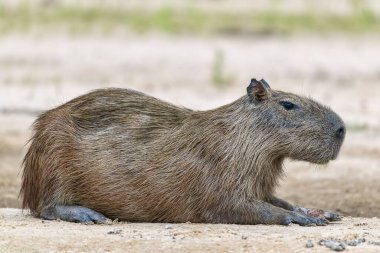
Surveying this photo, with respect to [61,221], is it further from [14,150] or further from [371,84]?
[371,84]

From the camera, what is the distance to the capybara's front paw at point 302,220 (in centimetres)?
732

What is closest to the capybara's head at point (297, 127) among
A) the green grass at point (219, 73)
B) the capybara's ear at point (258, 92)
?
the capybara's ear at point (258, 92)

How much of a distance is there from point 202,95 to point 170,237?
759 cm

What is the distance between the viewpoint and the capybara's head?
7.46 m

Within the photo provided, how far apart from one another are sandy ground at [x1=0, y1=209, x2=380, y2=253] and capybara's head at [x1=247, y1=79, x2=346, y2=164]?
1.55ft

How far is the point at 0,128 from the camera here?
12156 millimetres

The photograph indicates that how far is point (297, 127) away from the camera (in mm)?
7508

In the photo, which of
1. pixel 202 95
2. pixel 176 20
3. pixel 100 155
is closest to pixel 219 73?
pixel 202 95

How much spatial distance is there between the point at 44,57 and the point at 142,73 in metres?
1.41

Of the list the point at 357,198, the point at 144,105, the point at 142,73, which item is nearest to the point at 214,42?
the point at 142,73

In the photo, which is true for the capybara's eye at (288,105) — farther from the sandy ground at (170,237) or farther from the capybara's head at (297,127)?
the sandy ground at (170,237)

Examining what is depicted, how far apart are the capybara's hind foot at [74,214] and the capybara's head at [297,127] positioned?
1106 mm

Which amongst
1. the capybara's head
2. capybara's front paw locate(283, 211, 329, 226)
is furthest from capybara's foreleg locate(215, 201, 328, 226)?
the capybara's head

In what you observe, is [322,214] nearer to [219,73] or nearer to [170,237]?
[170,237]
